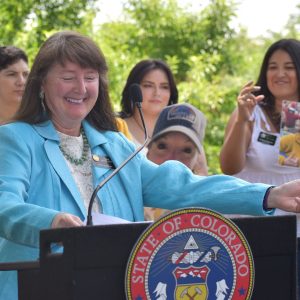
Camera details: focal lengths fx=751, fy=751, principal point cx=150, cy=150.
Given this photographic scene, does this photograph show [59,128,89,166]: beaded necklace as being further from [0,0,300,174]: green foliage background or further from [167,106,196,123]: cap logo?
[0,0,300,174]: green foliage background

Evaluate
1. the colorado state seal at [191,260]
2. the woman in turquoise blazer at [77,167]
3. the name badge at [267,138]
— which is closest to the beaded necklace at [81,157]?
the woman in turquoise blazer at [77,167]

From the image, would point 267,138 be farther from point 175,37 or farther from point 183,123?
point 175,37

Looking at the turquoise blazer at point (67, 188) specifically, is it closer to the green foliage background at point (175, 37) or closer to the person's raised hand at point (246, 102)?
the person's raised hand at point (246, 102)

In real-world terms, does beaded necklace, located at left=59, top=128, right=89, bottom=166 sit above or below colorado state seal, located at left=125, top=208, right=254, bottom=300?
above

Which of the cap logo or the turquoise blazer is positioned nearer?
the turquoise blazer

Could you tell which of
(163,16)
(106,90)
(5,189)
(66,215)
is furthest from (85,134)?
(163,16)

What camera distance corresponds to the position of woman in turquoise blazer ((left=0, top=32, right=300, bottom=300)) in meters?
2.32

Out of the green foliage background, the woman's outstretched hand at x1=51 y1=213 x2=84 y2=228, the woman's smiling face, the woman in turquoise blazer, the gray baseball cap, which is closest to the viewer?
the woman's outstretched hand at x1=51 y1=213 x2=84 y2=228

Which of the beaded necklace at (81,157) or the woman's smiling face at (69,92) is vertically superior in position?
the woman's smiling face at (69,92)

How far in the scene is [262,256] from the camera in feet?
6.03

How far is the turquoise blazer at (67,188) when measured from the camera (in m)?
2.22

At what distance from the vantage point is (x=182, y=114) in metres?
3.73

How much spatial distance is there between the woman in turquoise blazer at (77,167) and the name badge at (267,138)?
152 centimetres

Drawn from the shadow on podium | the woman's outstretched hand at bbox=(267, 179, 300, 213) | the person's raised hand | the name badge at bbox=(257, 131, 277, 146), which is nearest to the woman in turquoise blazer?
the woman's outstretched hand at bbox=(267, 179, 300, 213)
